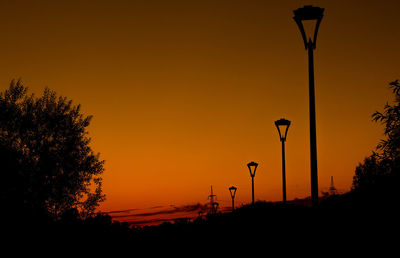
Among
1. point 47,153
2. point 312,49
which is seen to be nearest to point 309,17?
point 312,49

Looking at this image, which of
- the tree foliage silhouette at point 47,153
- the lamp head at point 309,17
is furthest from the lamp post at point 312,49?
the tree foliage silhouette at point 47,153

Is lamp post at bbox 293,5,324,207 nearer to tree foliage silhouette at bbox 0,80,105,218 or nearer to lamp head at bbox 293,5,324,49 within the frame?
lamp head at bbox 293,5,324,49

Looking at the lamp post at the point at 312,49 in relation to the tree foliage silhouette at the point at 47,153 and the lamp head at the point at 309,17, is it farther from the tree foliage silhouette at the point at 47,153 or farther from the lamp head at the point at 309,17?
the tree foliage silhouette at the point at 47,153

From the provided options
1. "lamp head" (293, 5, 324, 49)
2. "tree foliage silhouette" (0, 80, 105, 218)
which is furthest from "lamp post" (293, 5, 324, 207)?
"tree foliage silhouette" (0, 80, 105, 218)

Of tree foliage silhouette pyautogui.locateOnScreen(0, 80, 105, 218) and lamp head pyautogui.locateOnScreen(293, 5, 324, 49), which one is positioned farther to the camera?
tree foliage silhouette pyautogui.locateOnScreen(0, 80, 105, 218)

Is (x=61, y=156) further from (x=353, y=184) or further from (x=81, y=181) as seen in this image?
(x=353, y=184)

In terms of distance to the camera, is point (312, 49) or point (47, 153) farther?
Result: point (47, 153)

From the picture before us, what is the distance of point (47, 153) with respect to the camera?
3406 centimetres

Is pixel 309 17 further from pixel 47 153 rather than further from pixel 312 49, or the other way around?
pixel 47 153

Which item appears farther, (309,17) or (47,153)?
(47,153)

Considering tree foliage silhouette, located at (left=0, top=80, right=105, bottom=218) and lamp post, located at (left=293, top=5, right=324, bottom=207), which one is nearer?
lamp post, located at (left=293, top=5, right=324, bottom=207)

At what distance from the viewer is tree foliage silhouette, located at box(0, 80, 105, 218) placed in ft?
107

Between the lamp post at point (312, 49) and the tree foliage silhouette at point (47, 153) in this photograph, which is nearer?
the lamp post at point (312, 49)

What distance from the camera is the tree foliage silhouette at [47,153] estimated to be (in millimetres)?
32656
